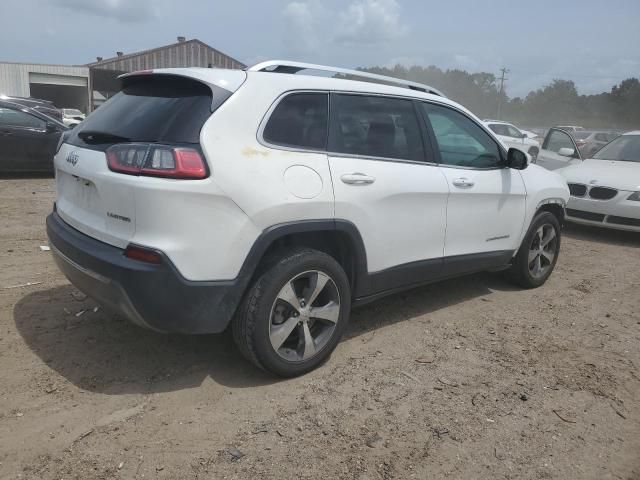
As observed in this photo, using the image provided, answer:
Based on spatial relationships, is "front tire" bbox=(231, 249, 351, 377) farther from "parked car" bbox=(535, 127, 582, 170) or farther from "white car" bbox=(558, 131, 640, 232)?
"parked car" bbox=(535, 127, 582, 170)

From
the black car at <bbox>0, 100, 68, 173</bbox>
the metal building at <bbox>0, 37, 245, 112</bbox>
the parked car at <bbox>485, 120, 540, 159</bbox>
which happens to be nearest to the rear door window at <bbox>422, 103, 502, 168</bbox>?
the black car at <bbox>0, 100, 68, 173</bbox>

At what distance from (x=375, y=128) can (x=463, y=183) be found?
920 mm

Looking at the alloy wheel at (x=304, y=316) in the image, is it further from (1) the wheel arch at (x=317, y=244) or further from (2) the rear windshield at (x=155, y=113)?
(2) the rear windshield at (x=155, y=113)

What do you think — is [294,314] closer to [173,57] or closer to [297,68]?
[297,68]

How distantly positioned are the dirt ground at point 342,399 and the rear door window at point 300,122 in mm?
1411

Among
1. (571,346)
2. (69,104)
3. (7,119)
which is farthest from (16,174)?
(69,104)

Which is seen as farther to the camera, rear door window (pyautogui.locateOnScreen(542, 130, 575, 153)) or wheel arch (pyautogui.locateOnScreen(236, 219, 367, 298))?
rear door window (pyautogui.locateOnScreen(542, 130, 575, 153))

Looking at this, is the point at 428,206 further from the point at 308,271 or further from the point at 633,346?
the point at 633,346

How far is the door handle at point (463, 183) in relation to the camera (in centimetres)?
397

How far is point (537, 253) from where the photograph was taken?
16.6 ft

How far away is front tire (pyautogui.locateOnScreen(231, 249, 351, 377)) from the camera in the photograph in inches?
115

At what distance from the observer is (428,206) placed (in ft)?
12.3

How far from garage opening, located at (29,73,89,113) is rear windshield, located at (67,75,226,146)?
4606cm

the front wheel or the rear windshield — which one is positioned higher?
the rear windshield
